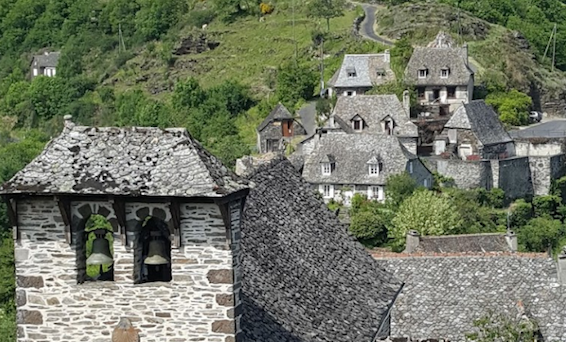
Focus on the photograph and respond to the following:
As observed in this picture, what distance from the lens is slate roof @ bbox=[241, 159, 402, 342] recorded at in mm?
18250

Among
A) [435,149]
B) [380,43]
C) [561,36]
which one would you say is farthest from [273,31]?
[435,149]

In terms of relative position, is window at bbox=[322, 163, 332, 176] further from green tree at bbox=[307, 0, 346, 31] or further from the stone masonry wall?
the stone masonry wall

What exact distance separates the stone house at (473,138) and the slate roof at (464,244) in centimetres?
2154

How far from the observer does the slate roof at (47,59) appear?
14000 cm

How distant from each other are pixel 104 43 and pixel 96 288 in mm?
128647

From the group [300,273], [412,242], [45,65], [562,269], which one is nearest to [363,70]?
[412,242]

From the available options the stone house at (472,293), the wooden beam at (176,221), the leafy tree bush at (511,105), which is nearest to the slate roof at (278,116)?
the leafy tree bush at (511,105)

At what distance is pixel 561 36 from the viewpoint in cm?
11356

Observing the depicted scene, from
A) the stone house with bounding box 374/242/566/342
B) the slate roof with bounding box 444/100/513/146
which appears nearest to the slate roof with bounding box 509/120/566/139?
the slate roof with bounding box 444/100/513/146

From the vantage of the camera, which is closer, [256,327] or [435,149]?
[256,327]

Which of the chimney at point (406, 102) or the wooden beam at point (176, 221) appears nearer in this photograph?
the wooden beam at point (176, 221)

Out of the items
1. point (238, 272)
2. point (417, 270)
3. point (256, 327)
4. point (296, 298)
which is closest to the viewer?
point (238, 272)

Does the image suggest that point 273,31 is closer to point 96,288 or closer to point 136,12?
point 136,12

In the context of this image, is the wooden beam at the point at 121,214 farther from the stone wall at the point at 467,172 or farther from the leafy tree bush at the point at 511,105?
the leafy tree bush at the point at 511,105
